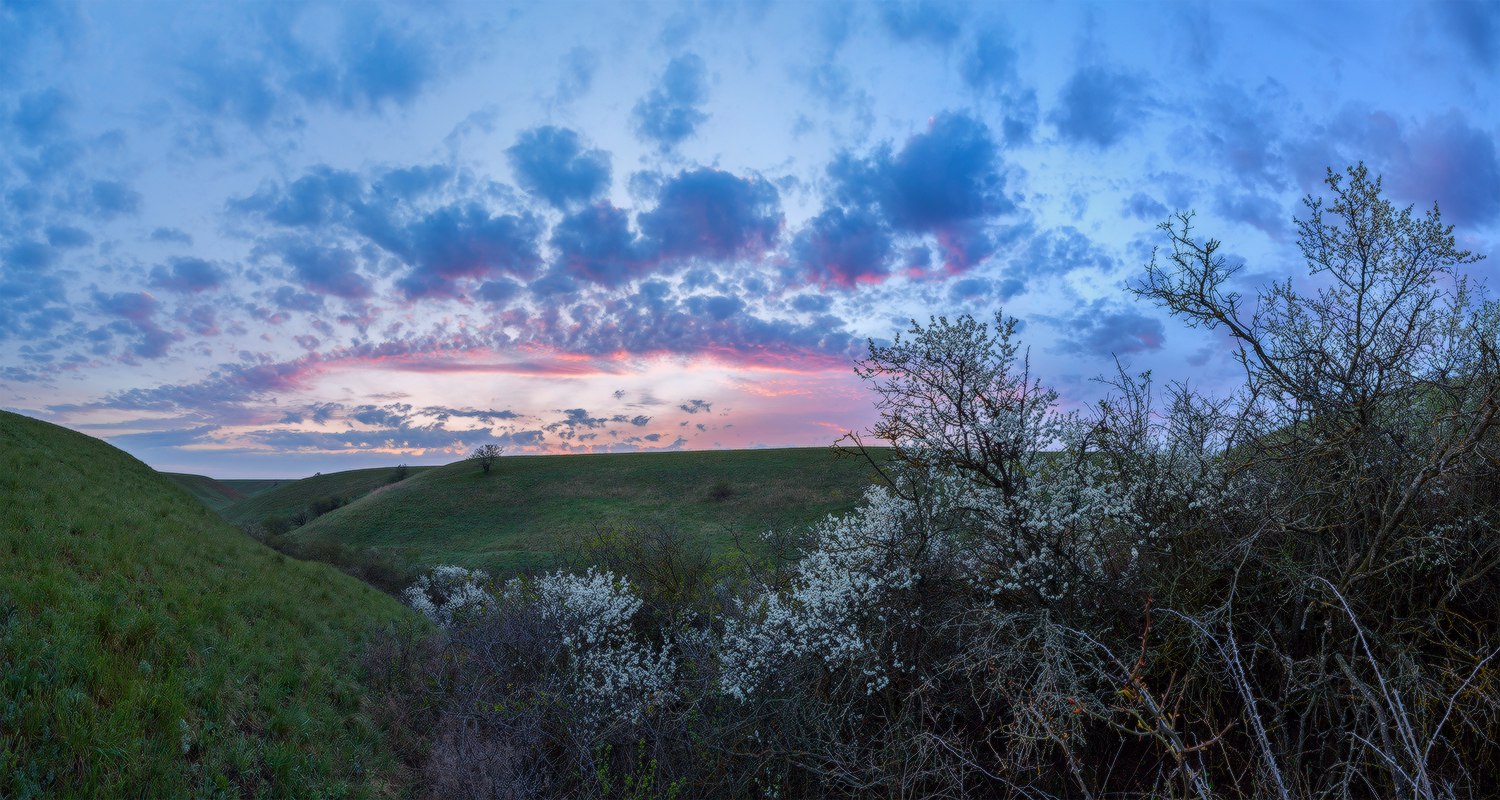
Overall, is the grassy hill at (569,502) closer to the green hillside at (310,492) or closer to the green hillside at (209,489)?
the green hillside at (310,492)

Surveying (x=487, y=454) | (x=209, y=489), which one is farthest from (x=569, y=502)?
(x=209, y=489)

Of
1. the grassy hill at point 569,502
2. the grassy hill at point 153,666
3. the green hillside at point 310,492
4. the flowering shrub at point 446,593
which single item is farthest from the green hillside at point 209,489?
the grassy hill at point 153,666

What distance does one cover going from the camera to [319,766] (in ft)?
30.5

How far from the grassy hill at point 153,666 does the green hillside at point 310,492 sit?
202 feet

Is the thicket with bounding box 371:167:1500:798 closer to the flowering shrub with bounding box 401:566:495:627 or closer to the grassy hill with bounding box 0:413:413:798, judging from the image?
the grassy hill with bounding box 0:413:413:798

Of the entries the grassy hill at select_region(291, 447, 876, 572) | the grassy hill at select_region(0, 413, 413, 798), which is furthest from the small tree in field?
the grassy hill at select_region(0, 413, 413, 798)

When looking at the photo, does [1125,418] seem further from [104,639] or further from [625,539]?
[625,539]

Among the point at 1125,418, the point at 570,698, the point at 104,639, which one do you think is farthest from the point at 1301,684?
the point at 104,639

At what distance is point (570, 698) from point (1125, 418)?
9493mm

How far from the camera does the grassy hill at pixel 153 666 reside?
7.36 meters

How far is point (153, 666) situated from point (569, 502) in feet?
172

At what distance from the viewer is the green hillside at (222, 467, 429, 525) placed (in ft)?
237

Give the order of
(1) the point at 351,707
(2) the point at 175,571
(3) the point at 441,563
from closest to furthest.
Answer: (1) the point at 351,707, (2) the point at 175,571, (3) the point at 441,563

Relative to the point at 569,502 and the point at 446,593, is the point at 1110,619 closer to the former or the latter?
the point at 446,593
